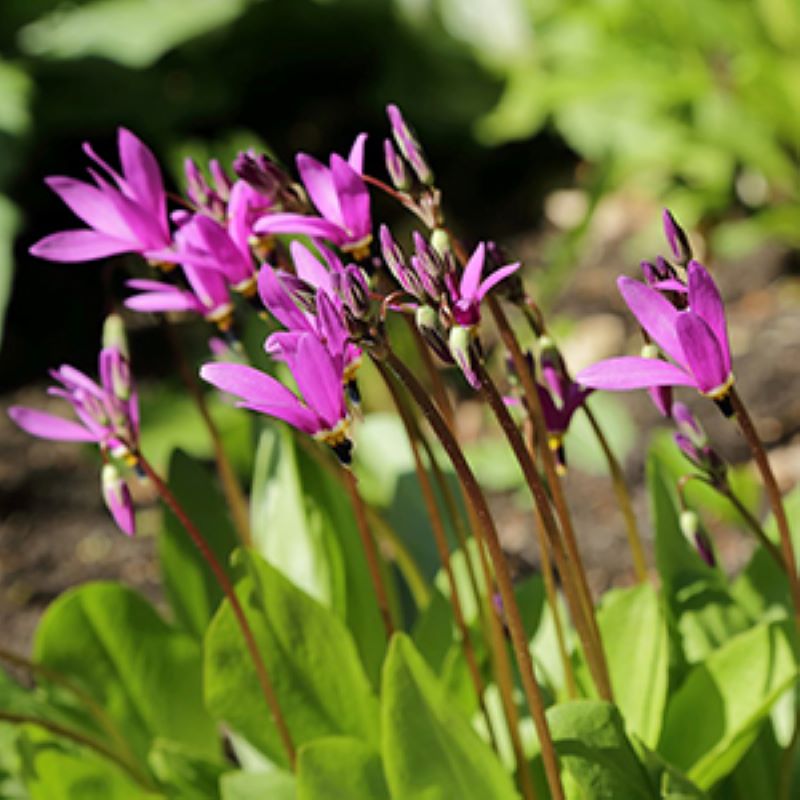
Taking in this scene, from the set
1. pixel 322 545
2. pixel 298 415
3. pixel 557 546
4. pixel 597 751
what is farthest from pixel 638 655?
pixel 298 415

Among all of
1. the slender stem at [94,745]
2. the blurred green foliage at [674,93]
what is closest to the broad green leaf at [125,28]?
the blurred green foliage at [674,93]

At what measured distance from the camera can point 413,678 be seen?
3.82ft

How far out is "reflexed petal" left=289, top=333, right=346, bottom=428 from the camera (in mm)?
977

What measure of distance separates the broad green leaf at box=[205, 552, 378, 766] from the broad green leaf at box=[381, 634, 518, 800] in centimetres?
21

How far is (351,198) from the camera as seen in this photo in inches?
46.2

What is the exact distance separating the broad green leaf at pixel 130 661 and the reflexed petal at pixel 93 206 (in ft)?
1.68

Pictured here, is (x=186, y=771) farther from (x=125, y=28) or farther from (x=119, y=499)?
(x=125, y=28)

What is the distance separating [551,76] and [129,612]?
2773mm

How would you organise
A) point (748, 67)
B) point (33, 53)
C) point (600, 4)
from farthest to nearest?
1. point (33, 53)
2. point (600, 4)
3. point (748, 67)

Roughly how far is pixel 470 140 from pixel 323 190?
3.33 m

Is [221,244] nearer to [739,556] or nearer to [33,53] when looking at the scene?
[739,556]

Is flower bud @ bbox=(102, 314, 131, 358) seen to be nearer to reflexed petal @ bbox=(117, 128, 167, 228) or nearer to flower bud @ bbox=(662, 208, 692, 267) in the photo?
reflexed petal @ bbox=(117, 128, 167, 228)

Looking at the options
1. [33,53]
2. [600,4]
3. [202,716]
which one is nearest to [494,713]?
[202,716]

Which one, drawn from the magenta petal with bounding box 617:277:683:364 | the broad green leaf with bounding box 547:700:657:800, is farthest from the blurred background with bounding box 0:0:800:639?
the magenta petal with bounding box 617:277:683:364
